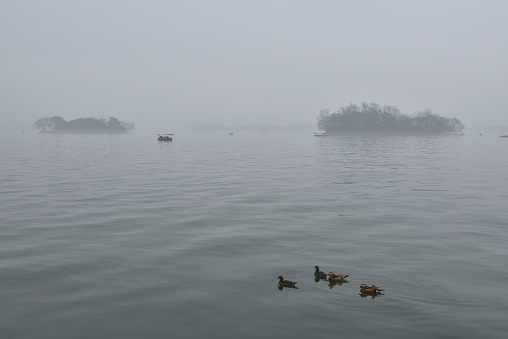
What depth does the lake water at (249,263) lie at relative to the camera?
29.2ft

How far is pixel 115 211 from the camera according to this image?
20.5m

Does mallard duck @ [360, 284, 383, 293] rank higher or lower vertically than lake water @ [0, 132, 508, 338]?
higher

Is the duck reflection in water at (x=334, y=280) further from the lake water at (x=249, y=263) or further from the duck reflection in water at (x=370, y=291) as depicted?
the duck reflection in water at (x=370, y=291)

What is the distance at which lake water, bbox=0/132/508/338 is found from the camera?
8.91 meters

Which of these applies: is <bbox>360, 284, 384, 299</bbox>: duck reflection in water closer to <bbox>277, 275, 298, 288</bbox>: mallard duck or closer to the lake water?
the lake water

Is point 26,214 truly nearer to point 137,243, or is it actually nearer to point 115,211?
point 115,211

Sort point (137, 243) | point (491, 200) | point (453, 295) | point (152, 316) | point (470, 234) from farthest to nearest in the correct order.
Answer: point (491, 200)
point (470, 234)
point (137, 243)
point (453, 295)
point (152, 316)

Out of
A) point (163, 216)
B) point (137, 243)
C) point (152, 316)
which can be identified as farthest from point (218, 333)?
point (163, 216)

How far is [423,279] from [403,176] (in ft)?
83.8

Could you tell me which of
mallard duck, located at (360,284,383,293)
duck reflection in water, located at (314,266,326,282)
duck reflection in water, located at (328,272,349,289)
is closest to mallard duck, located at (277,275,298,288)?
duck reflection in water, located at (314,266,326,282)

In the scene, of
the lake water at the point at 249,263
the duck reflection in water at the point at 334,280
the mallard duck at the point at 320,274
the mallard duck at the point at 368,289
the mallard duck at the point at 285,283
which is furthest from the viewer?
the mallard duck at the point at 320,274

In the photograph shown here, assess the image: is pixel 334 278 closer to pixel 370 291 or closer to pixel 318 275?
pixel 318 275

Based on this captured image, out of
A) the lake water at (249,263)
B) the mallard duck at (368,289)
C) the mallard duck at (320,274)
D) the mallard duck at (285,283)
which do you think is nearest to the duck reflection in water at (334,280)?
the mallard duck at (320,274)

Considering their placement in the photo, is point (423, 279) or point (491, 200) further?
point (491, 200)
